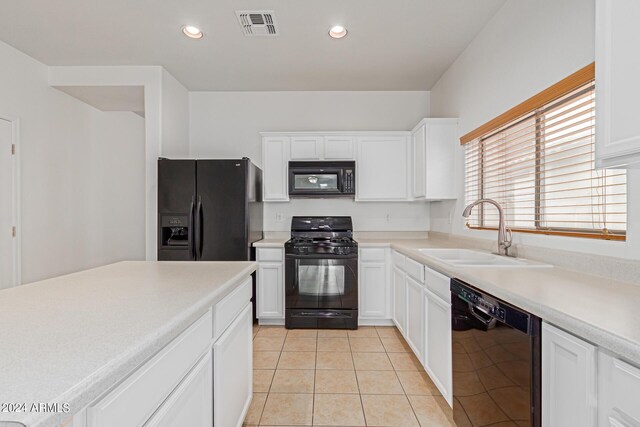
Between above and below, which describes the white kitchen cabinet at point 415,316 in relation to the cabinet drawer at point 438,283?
below

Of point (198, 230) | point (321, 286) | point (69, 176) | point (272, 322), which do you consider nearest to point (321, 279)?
point (321, 286)

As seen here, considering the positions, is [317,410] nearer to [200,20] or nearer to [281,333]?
[281,333]

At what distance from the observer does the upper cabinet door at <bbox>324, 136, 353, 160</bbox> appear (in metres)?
3.78

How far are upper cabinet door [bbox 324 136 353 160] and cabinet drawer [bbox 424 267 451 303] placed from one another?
6.11 feet

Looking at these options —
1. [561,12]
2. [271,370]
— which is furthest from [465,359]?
[561,12]

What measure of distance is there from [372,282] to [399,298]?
0.39m

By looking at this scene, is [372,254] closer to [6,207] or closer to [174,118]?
[174,118]

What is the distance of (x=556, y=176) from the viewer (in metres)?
1.82

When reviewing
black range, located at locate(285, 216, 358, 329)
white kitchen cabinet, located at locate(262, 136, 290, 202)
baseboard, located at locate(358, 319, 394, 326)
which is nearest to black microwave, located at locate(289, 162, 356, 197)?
white kitchen cabinet, located at locate(262, 136, 290, 202)

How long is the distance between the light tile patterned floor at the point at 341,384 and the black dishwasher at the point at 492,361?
0.40m

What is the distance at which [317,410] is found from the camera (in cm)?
200

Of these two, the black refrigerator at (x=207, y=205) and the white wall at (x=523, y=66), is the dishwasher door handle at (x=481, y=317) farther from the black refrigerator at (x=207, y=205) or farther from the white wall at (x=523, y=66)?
the black refrigerator at (x=207, y=205)

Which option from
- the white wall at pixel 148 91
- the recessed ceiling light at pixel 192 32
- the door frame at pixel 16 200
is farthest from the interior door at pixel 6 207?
the recessed ceiling light at pixel 192 32

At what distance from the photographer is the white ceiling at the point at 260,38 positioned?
2.41m
